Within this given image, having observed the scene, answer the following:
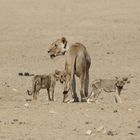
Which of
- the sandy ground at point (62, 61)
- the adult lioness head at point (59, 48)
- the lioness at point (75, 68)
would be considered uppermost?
the adult lioness head at point (59, 48)

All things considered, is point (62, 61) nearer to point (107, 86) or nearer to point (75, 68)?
point (107, 86)

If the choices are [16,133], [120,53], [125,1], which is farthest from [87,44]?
[16,133]

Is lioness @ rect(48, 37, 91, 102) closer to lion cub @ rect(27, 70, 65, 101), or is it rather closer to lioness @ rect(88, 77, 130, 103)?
lioness @ rect(88, 77, 130, 103)

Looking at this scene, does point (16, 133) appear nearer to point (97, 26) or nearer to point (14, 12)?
point (97, 26)

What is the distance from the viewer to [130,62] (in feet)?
73.2

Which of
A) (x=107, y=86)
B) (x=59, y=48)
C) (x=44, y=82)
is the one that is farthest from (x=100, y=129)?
(x=44, y=82)

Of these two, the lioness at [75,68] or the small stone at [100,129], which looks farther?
the lioness at [75,68]

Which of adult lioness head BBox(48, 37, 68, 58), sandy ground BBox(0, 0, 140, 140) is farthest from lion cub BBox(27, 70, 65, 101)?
adult lioness head BBox(48, 37, 68, 58)

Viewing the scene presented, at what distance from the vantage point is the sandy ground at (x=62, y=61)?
430 inches

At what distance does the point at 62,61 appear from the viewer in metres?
22.4

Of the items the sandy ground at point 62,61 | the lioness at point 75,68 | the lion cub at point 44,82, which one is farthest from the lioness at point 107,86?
the lion cub at point 44,82

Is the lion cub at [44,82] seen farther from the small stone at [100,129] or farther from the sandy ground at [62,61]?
the small stone at [100,129]

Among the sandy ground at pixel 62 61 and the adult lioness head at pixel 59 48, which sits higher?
the adult lioness head at pixel 59 48

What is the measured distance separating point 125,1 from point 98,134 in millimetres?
26106
